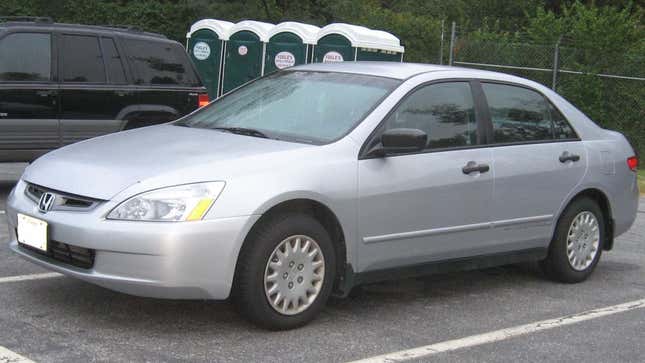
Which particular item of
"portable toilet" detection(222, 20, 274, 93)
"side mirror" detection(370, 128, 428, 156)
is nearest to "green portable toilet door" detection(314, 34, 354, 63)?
"portable toilet" detection(222, 20, 274, 93)

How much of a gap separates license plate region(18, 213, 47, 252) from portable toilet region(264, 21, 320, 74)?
A: 1219 cm

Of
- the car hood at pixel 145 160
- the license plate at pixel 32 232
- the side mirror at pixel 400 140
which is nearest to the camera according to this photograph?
the car hood at pixel 145 160

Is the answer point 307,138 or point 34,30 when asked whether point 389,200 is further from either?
point 34,30

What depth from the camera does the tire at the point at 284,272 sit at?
205 inches

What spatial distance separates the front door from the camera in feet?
18.9

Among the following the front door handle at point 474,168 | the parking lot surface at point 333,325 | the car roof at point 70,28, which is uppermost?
the car roof at point 70,28

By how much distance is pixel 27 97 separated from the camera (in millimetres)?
9836

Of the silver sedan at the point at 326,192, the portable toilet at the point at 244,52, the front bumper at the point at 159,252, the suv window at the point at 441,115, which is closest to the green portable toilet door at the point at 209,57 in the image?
the portable toilet at the point at 244,52

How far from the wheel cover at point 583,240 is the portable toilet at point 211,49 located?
12455 mm

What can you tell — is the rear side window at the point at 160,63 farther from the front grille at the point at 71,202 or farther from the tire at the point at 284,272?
the tire at the point at 284,272

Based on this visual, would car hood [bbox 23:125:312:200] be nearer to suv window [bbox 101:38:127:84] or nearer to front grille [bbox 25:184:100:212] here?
front grille [bbox 25:184:100:212]

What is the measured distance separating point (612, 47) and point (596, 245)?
1166cm

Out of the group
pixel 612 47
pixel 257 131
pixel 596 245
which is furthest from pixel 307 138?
pixel 612 47

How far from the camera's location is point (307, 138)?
231 inches
